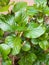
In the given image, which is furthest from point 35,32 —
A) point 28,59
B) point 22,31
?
point 28,59

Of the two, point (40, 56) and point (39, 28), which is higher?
point (39, 28)

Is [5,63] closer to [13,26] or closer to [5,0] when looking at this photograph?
[13,26]

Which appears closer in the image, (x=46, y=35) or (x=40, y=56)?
(x=46, y=35)

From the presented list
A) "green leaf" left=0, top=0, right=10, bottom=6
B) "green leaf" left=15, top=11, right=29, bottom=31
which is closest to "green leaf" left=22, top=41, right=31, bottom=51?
"green leaf" left=15, top=11, right=29, bottom=31

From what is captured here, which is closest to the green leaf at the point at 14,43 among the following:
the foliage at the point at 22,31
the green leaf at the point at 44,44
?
the foliage at the point at 22,31

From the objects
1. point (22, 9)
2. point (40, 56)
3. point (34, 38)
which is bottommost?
point (40, 56)

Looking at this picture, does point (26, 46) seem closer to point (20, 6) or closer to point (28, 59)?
point (28, 59)

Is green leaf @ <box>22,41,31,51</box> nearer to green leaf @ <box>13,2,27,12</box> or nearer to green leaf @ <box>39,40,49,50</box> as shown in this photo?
green leaf @ <box>39,40,49,50</box>

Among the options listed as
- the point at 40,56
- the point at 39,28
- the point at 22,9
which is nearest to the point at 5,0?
the point at 22,9
